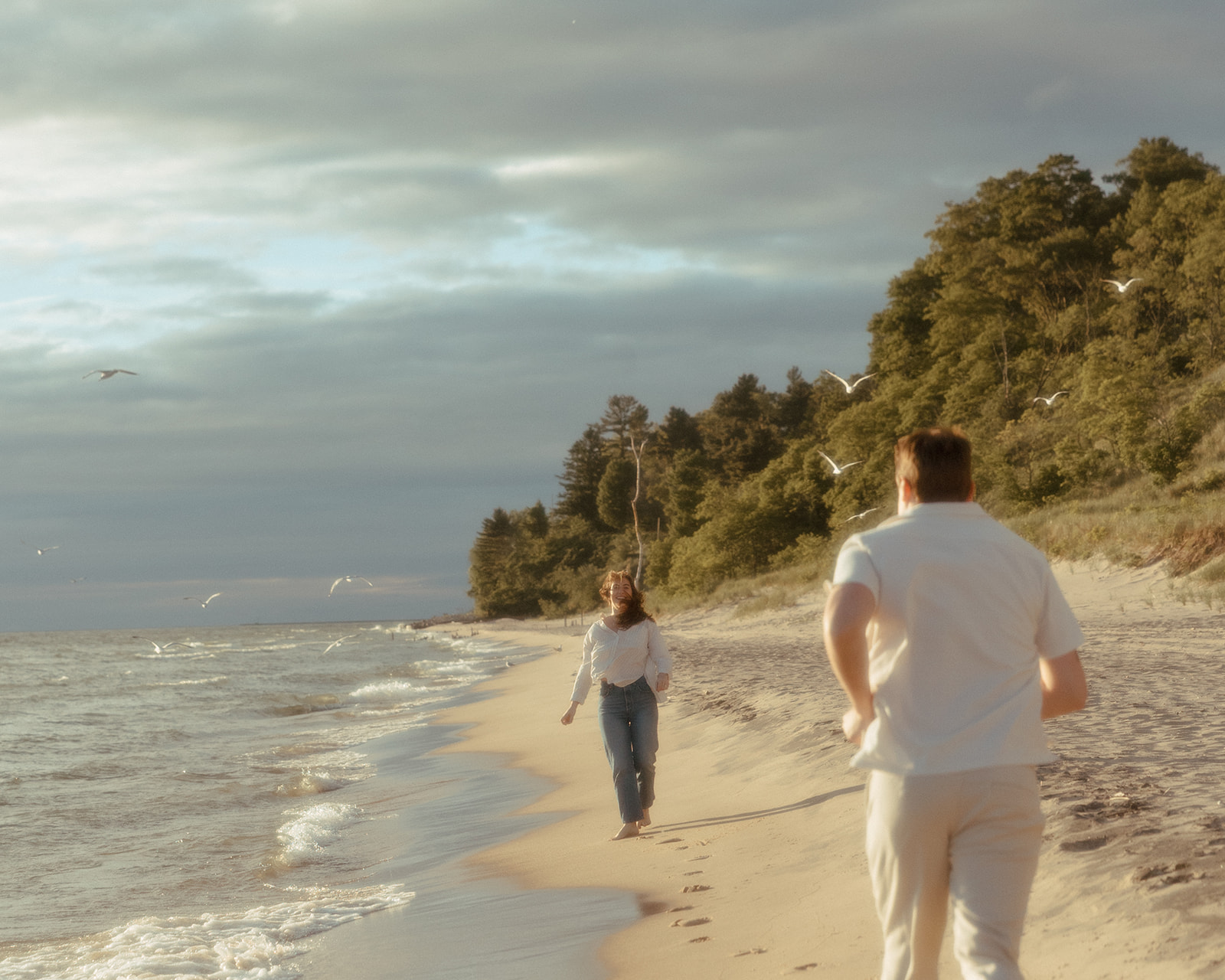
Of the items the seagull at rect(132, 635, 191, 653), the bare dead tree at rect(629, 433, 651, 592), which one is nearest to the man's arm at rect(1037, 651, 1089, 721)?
the bare dead tree at rect(629, 433, 651, 592)

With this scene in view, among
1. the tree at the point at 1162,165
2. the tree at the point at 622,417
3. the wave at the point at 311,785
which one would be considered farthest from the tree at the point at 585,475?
the wave at the point at 311,785

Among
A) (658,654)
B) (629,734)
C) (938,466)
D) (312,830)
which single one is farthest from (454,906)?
(938,466)

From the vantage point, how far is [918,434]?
9.71 ft

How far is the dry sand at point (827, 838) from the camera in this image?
14.0 feet

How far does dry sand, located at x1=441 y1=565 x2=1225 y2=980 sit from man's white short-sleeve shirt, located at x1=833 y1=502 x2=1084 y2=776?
5.26ft

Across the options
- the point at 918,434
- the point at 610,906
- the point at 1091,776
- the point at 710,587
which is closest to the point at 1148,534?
the point at 1091,776

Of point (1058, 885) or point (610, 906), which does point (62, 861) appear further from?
point (1058, 885)

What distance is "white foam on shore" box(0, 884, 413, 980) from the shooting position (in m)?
5.97

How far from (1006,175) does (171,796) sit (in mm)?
55114

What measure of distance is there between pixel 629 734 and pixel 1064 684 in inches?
217

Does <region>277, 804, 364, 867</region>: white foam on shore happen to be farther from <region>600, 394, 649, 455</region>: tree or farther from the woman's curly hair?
<region>600, 394, 649, 455</region>: tree

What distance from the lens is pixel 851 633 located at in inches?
106

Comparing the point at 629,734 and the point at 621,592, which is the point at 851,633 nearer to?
the point at 621,592

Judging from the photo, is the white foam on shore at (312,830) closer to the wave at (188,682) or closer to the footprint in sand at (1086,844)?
the footprint in sand at (1086,844)
